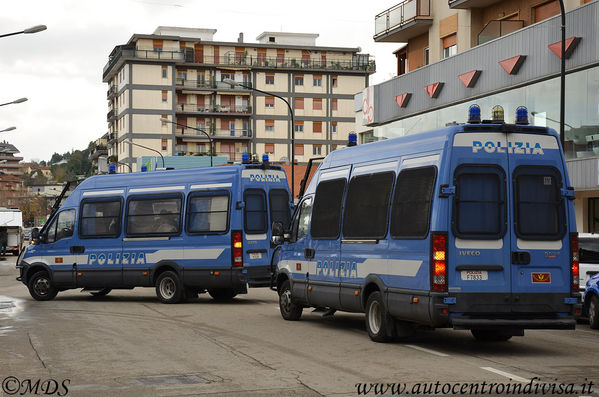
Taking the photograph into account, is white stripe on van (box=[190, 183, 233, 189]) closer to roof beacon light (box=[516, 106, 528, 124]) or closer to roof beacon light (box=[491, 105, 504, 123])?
roof beacon light (box=[491, 105, 504, 123])

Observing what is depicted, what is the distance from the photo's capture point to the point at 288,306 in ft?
55.1

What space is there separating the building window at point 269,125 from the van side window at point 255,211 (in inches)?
3526

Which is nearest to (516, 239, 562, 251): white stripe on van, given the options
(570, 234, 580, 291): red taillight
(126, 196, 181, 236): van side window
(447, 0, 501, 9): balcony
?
(570, 234, 580, 291): red taillight

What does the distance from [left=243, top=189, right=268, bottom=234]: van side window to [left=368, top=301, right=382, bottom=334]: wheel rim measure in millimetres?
7771

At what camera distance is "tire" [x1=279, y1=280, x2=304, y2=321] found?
16688 millimetres

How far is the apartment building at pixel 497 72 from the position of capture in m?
27.7

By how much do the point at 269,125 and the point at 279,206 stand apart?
294 feet

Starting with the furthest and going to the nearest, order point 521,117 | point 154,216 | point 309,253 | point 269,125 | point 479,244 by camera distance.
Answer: point 269,125 < point 154,216 < point 309,253 < point 521,117 < point 479,244

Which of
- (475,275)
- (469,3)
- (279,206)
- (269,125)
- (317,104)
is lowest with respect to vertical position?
(475,275)

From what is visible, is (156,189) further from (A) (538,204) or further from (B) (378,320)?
(A) (538,204)

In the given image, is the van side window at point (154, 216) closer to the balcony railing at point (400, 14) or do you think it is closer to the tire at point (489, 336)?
the tire at point (489, 336)

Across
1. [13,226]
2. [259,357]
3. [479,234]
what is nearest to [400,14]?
[479,234]

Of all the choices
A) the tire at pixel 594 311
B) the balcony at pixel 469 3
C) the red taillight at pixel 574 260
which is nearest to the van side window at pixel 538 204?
the red taillight at pixel 574 260

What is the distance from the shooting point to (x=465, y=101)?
34094 mm
